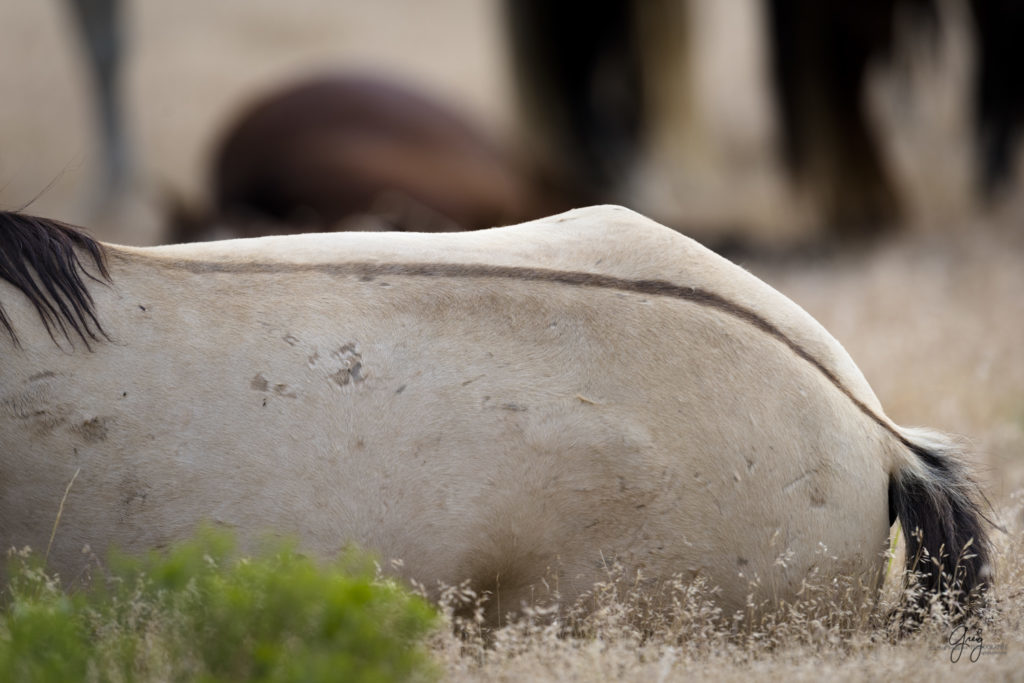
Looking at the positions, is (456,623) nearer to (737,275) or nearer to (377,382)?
(377,382)

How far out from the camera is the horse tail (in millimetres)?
2000

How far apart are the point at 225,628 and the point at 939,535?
1196mm

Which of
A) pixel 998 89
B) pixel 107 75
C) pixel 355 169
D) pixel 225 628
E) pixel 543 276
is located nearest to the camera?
pixel 225 628

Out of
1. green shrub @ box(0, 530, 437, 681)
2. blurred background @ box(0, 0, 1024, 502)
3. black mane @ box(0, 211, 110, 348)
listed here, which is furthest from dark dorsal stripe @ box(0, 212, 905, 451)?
blurred background @ box(0, 0, 1024, 502)

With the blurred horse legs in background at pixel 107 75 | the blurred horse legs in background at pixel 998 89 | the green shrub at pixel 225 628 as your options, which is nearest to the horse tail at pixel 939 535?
the green shrub at pixel 225 628

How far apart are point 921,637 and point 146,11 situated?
12216 millimetres

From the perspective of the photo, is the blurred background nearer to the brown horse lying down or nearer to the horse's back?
the brown horse lying down

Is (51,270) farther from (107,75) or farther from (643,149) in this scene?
(643,149)

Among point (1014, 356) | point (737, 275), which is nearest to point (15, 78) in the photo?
point (1014, 356)

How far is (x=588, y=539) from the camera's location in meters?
1.87

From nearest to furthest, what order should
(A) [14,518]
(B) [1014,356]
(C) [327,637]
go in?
(C) [327,637] → (A) [14,518] → (B) [1014,356]

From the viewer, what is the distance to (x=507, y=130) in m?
7.08

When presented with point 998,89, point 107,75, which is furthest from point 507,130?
point 998,89

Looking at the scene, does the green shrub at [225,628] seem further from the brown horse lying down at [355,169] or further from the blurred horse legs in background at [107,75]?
the blurred horse legs in background at [107,75]
